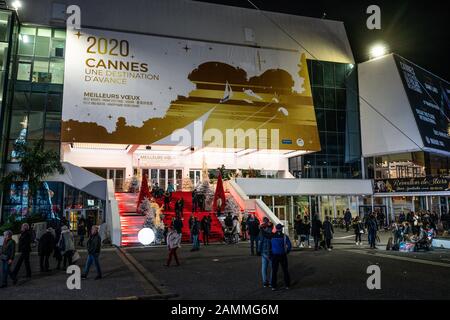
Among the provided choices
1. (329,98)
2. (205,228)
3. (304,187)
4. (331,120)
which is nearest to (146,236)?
(205,228)

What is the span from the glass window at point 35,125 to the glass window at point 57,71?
9.55ft

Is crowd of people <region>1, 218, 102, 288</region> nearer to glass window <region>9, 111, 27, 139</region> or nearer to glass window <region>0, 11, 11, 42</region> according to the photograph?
glass window <region>9, 111, 27, 139</region>

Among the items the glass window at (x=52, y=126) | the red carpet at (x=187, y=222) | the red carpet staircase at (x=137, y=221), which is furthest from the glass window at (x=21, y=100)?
the red carpet at (x=187, y=222)

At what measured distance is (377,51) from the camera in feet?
123

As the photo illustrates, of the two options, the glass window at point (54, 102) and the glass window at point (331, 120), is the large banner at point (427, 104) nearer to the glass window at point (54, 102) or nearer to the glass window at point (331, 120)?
the glass window at point (331, 120)

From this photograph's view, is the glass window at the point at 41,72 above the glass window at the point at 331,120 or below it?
above

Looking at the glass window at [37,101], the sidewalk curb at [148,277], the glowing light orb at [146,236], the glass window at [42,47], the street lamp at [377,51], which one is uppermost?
the street lamp at [377,51]

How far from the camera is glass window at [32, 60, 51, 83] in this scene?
28.3 m

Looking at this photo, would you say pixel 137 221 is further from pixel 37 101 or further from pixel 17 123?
pixel 37 101

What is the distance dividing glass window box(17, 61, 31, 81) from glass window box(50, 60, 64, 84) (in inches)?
62.1

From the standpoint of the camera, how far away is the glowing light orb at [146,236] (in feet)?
60.0

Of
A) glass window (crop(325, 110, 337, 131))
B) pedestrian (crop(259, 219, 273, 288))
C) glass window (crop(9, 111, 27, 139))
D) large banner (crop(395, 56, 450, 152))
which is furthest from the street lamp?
pedestrian (crop(259, 219, 273, 288))

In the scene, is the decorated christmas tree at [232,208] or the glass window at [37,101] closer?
the decorated christmas tree at [232,208]

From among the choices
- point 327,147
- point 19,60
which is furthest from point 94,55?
point 327,147
